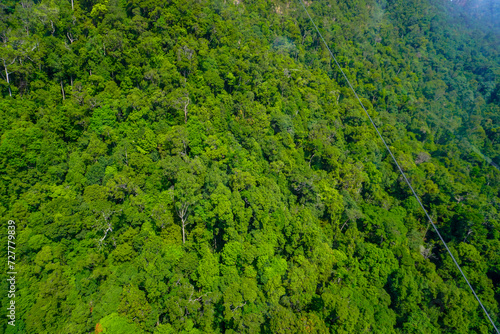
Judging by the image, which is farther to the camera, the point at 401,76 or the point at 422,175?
the point at 401,76

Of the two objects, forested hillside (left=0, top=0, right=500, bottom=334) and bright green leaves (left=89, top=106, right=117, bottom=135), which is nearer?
forested hillside (left=0, top=0, right=500, bottom=334)

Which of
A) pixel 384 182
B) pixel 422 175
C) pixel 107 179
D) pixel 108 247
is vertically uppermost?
pixel 422 175

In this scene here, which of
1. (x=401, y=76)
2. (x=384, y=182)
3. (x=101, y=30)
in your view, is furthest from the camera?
(x=401, y=76)

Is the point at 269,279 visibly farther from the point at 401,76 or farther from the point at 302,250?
the point at 401,76

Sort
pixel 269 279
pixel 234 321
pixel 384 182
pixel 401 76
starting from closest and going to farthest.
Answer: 1. pixel 234 321
2. pixel 269 279
3. pixel 384 182
4. pixel 401 76

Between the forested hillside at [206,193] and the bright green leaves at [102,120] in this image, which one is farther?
the bright green leaves at [102,120]

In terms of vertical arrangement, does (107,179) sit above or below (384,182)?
below

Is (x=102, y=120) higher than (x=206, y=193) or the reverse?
the reverse

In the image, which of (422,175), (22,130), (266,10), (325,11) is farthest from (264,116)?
(325,11)
